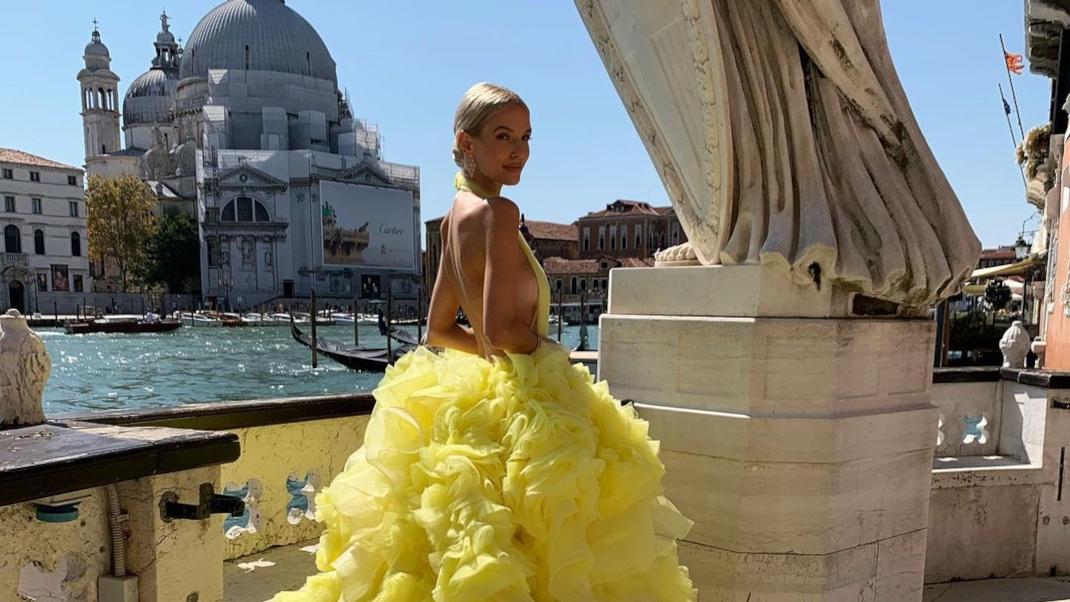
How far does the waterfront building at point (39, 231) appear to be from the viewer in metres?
52.7

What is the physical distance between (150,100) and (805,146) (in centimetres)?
8793

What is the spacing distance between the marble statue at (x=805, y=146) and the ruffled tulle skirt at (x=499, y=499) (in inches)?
45.3

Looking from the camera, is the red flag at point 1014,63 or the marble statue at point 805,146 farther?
the red flag at point 1014,63

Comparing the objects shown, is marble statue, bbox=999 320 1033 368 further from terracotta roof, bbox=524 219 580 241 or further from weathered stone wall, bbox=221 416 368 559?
terracotta roof, bbox=524 219 580 241

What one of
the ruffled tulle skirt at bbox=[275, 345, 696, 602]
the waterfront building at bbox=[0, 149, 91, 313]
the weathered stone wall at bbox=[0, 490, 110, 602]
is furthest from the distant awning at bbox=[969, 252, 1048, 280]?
the waterfront building at bbox=[0, 149, 91, 313]

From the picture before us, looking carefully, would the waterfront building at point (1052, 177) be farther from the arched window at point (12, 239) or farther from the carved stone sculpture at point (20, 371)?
the arched window at point (12, 239)

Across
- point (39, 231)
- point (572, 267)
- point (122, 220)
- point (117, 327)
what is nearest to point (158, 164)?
point (122, 220)

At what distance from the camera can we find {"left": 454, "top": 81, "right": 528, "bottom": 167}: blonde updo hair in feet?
5.87

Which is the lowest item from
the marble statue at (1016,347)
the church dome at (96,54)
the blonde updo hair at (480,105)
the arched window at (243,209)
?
the marble statue at (1016,347)

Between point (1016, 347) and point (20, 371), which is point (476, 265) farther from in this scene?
point (1016, 347)

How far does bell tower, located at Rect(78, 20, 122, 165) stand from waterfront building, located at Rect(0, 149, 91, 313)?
24.6 m

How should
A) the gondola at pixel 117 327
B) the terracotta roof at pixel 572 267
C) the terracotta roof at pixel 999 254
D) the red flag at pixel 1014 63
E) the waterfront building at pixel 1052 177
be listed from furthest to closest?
the terracotta roof at pixel 572 267 < the terracotta roof at pixel 999 254 < the gondola at pixel 117 327 < the red flag at pixel 1014 63 < the waterfront building at pixel 1052 177

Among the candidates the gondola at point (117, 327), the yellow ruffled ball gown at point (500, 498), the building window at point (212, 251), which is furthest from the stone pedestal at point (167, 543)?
the building window at point (212, 251)

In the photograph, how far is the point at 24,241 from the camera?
53906 mm
